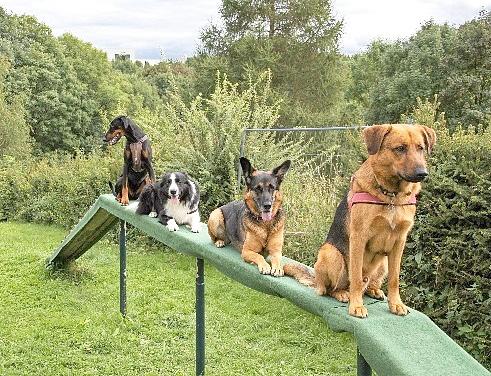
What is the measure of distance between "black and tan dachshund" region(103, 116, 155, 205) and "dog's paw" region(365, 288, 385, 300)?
342 cm

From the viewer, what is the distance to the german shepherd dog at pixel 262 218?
12.3 ft

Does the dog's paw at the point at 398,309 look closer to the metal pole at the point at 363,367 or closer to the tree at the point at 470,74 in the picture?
the metal pole at the point at 363,367

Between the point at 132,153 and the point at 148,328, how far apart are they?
2.21 m

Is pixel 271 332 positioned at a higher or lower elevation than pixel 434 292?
lower

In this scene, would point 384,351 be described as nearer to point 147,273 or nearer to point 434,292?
point 434,292

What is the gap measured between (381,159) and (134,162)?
151 inches

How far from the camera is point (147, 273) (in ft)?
30.7

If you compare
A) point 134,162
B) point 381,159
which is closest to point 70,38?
point 134,162

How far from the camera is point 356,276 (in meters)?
2.70

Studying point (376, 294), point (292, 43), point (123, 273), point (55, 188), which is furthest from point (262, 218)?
point (292, 43)

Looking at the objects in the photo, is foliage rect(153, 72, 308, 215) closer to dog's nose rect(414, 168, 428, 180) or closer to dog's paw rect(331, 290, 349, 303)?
dog's paw rect(331, 290, 349, 303)

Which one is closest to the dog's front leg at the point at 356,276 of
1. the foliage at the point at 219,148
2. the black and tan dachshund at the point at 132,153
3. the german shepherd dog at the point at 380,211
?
the german shepherd dog at the point at 380,211

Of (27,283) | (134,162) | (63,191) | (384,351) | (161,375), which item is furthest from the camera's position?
(63,191)

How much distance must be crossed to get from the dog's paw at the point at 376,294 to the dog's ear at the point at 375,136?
0.88m
